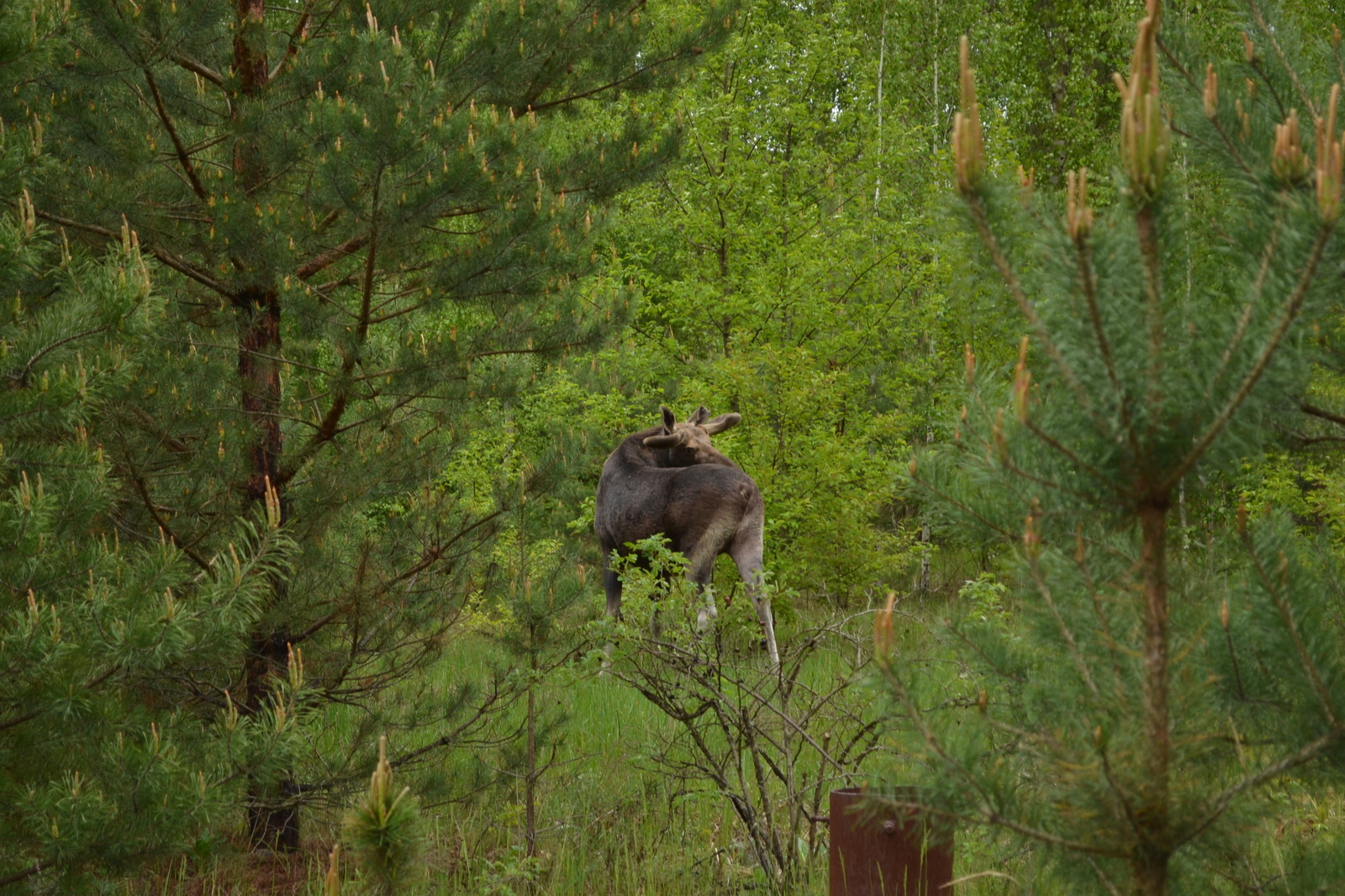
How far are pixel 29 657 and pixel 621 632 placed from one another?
2.44 m

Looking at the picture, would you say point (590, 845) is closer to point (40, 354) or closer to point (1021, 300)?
point (40, 354)

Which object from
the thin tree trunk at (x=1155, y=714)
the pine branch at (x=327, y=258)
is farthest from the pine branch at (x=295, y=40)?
the thin tree trunk at (x=1155, y=714)

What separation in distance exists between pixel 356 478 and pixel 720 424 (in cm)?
464

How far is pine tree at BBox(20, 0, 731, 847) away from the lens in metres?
4.97

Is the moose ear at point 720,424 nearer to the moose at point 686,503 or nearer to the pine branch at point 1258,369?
the moose at point 686,503

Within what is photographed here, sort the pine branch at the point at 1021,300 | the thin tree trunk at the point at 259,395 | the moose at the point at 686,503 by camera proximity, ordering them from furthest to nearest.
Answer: the moose at the point at 686,503 → the thin tree trunk at the point at 259,395 → the pine branch at the point at 1021,300

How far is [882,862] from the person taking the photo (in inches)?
145

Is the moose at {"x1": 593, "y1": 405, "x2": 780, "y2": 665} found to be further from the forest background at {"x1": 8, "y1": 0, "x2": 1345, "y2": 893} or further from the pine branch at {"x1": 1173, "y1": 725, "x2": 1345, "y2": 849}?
the pine branch at {"x1": 1173, "y1": 725, "x2": 1345, "y2": 849}

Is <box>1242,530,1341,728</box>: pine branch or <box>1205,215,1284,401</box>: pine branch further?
<box>1242,530,1341,728</box>: pine branch

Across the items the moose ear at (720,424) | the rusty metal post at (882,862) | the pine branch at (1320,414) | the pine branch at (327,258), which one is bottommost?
the moose ear at (720,424)

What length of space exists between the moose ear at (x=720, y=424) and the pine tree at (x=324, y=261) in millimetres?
3338

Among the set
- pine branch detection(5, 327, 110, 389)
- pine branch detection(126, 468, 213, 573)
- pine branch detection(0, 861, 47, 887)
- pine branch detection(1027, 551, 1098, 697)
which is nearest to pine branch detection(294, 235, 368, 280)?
pine branch detection(126, 468, 213, 573)

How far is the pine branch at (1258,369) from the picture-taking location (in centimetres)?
195

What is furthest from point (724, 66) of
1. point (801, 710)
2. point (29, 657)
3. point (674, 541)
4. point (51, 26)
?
point (29, 657)
